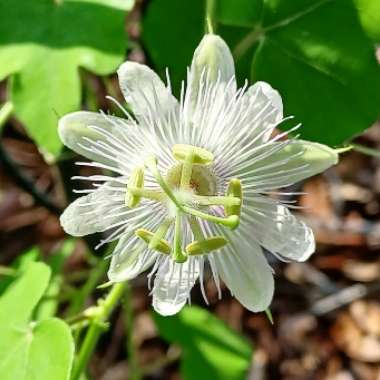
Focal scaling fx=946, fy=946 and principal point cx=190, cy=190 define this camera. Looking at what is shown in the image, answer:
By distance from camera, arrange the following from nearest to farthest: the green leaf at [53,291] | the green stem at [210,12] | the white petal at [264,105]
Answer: the white petal at [264,105] → the green stem at [210,12] → the green leaf at [53,291]

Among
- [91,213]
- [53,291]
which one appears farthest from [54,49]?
[53,291]

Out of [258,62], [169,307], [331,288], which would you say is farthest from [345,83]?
[331,288]

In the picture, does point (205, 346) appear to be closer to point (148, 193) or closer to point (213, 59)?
point (148, 193)

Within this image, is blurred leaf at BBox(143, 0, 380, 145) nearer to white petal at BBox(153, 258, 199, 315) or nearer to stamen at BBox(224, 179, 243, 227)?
stamen at BBox(224, 179, 243, 227)

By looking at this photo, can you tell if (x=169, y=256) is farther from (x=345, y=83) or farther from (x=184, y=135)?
(x=345, y=83)

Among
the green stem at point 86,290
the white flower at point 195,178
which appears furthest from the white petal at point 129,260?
the green stem at point 86,290

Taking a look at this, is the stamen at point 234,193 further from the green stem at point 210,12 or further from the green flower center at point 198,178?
the green stem at point 210,12
